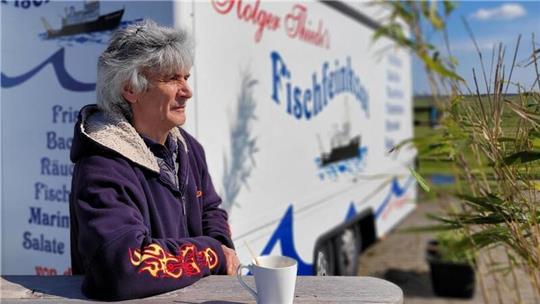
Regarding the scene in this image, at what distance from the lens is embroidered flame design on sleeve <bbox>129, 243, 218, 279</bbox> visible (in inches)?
57.4

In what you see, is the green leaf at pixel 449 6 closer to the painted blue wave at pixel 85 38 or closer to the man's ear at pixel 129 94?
the painted blue wave at pixel 85 38

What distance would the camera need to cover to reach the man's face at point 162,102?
1.72 meters

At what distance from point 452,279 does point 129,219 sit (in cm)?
356

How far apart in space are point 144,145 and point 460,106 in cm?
100

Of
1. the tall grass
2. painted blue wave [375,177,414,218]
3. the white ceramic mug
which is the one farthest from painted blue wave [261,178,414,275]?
painted blue wave [375,177,414,218]

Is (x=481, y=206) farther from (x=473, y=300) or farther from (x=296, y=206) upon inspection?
(x=473, y=300)

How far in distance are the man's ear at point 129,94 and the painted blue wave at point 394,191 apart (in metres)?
3.73

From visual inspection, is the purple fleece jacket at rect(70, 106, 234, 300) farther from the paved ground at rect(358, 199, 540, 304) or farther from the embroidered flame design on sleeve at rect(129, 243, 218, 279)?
the paved ground at rect(358, 199, 540, 304)

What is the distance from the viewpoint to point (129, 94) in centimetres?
171

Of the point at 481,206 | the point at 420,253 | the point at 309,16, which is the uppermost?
the point at 309,16

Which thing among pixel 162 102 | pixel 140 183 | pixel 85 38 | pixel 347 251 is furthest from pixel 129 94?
pixel 347 251

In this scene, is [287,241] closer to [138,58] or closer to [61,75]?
[61,75]

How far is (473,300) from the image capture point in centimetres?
445

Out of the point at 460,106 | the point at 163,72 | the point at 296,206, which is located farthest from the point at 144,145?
the point at 296,206
